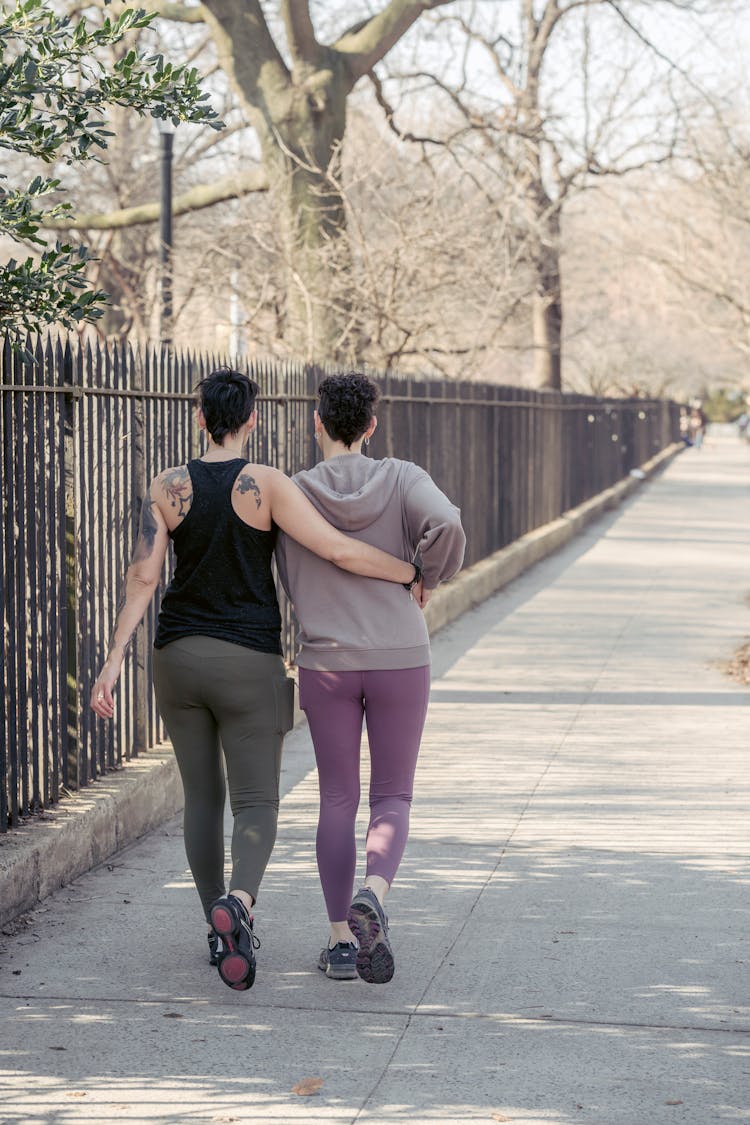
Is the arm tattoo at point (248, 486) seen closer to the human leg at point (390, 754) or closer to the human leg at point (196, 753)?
the human leg at point (196, 753)

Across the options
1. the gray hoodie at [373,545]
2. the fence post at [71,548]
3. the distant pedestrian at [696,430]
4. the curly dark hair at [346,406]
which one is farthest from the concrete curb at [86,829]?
the distant pedestrian at [696,430]

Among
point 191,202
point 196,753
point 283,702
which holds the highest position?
point 191,202

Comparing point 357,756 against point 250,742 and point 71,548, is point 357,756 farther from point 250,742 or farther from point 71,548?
point 71,548

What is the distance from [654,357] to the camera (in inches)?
3661

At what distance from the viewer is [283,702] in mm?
5020

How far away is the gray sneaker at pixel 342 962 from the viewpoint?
16.7ft

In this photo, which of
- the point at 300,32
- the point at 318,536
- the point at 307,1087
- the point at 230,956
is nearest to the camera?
the point at 307,1087

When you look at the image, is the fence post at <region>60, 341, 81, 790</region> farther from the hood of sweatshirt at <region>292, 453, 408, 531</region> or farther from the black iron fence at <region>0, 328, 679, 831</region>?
the hood of sweatshirt at <region>292, 453, 408, 531</region>

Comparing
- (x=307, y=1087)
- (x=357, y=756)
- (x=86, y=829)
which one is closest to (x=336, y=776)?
(x=357, y=756)

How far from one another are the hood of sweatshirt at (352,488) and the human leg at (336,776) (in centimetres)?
45

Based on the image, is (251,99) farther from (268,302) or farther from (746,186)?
(746,186)

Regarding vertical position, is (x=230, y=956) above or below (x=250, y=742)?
below

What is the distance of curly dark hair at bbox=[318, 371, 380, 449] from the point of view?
197 inches

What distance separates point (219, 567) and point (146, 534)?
239 mm
